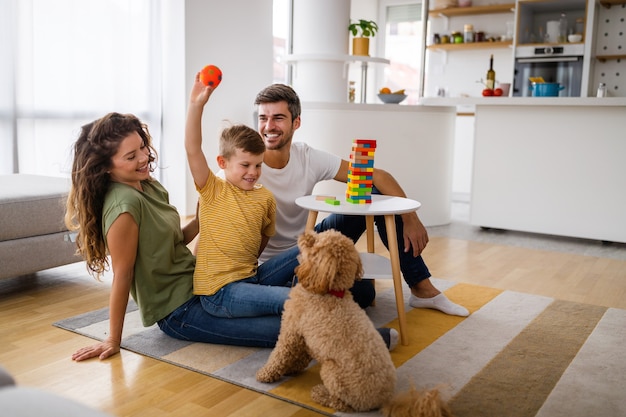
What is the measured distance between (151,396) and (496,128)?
3189 millimetres

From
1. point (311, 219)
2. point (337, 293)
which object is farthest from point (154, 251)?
point (337, 293)

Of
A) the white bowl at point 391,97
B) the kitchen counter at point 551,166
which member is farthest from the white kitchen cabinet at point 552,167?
the white bowl at point 391,97

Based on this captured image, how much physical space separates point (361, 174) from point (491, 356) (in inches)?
28.8

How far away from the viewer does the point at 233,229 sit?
1.90 m

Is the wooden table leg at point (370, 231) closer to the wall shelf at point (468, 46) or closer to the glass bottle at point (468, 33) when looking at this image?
the wall shelf at point (468, 46)

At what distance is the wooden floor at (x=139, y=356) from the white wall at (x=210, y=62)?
184cm

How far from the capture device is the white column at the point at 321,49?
4551mm

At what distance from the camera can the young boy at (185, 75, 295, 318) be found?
6.12 feet

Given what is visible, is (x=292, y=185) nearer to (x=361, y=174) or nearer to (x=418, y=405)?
(x=361, y=174)

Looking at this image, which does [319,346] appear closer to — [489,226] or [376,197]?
[376,197]

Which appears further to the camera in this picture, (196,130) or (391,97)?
(391,97)

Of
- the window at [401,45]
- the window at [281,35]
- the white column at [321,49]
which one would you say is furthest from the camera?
the window at [401,45]

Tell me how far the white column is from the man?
7.41 ft

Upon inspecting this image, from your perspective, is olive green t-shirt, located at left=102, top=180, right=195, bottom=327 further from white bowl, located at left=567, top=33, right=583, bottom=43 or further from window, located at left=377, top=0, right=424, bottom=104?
window, located at left=377, top=0, right=424, bottom=104
